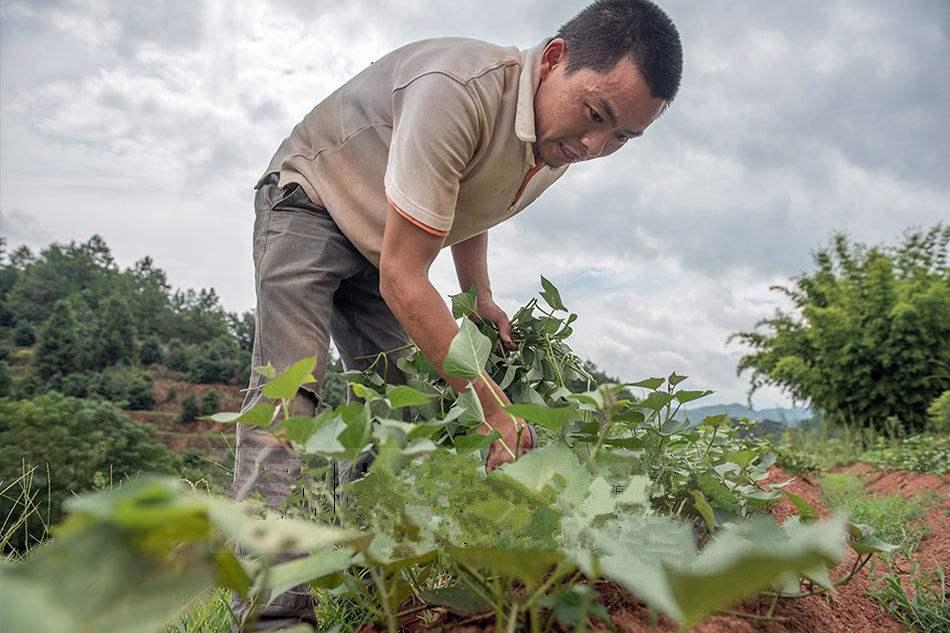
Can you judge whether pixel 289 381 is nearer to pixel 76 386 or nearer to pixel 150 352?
pixel 76 386

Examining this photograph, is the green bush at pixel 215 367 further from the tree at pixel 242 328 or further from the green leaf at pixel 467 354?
the green leaf at pixel 467 354

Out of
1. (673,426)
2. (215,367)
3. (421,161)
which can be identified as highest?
(215,367)

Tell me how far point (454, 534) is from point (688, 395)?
59cm

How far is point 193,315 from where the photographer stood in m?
57.9

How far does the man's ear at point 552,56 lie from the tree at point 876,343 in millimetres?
10960

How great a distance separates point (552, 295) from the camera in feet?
6.48

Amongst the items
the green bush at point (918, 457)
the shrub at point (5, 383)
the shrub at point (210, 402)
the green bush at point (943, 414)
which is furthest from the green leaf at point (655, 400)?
the shrub at point (210, 402)

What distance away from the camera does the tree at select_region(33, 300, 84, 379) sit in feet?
150

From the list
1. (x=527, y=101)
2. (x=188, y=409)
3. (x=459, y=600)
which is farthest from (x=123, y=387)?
(x=459, y=600)

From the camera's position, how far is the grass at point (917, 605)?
5.60 ft

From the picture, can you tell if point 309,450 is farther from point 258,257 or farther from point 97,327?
point 97,327

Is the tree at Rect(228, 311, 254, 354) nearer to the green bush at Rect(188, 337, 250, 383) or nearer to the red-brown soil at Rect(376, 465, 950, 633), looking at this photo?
the green bush at Rect(188, 337, 250, 383)

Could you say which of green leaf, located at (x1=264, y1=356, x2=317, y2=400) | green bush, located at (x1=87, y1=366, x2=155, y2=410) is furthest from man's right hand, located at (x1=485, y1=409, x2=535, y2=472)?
green bush, located at (x1=87, y1=366, x2=155, y2=410)

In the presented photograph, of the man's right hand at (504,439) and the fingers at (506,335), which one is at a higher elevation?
the fingers at (506,335)
